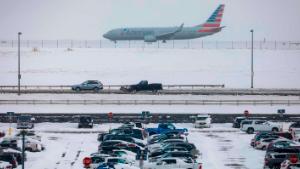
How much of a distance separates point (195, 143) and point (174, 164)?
9956 millimetres

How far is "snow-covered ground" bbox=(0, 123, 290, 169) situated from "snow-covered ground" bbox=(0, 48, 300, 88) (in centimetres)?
3774

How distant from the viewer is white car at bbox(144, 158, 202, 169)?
35.1 metres

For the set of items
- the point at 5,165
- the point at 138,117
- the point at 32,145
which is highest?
the point at 138,117

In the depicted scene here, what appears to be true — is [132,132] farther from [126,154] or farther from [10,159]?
[10,159]

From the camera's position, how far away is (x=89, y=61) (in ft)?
378

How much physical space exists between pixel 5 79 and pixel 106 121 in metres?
41.1

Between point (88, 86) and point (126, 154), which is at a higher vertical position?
point (88, 86)

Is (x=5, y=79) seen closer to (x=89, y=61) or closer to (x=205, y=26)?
(x=89, y=61)

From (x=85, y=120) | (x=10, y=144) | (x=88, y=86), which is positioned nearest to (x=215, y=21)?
(x=88, y=86)

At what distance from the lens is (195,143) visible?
148ft

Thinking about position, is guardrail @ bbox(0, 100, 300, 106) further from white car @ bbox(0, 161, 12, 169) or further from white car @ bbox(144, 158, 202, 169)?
white car @ bbox(0, 161, 12, 169)

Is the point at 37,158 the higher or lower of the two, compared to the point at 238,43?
lower

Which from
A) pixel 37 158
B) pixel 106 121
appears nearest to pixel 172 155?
pixel 37 158

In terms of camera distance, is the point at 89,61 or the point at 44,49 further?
the point at 44,49
